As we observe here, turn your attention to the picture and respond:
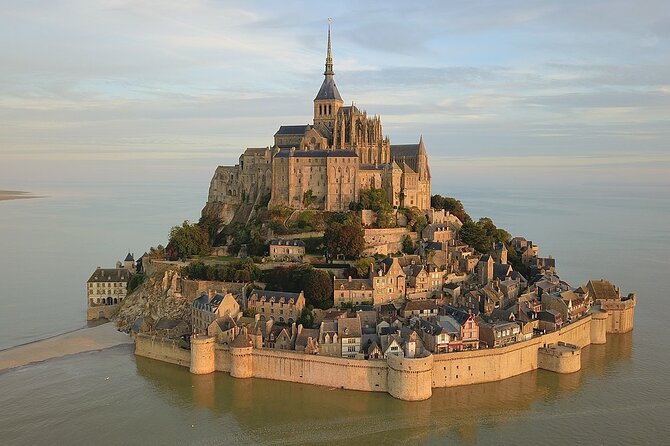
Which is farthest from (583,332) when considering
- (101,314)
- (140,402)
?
(101,314)

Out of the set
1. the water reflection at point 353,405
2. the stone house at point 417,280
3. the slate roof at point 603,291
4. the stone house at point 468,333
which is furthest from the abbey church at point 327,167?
the water reflection at point 353,405

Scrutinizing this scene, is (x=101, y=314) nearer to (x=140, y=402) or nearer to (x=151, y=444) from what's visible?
(x=140, y=402)

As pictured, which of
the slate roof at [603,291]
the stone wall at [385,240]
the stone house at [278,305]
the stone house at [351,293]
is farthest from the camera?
the stone wall at [385,240]

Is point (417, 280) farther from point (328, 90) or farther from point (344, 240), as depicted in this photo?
point (328, 90)

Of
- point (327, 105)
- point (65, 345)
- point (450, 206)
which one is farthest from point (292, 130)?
point (65, 345)

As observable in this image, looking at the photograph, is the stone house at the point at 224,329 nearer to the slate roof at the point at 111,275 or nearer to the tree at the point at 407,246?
the slate roof at the point at 111,275
